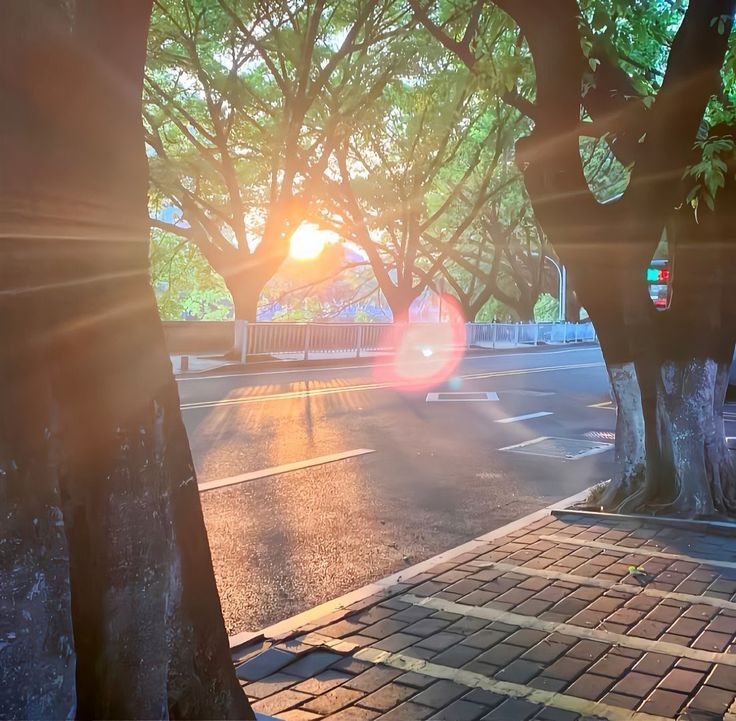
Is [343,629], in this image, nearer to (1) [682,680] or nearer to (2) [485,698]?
(2) [485,698]

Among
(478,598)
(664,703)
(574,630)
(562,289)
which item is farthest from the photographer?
(562,289)

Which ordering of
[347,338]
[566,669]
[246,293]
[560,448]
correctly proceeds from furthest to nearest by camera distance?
[347,338] → [246,293] → [560,448] → [566,669]

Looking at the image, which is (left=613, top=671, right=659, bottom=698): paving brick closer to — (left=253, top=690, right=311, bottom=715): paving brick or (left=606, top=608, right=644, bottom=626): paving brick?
(left=606, top=608, right=644, bottom=626): paving brick

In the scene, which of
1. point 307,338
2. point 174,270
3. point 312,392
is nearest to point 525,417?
point 312,392

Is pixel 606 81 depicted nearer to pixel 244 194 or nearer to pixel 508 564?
pixel 508 564

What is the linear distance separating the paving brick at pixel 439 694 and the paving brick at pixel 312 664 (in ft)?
1.76

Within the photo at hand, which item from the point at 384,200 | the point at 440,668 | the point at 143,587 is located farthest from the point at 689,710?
the point at 384,200

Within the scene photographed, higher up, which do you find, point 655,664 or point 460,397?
point 460,397

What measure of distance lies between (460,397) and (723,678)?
1261 cm

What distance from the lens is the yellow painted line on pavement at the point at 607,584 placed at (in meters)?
4.70

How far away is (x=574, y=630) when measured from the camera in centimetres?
426

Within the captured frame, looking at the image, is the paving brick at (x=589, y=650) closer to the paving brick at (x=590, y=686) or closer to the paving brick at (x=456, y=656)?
the paving brick at (x=590, y=686)

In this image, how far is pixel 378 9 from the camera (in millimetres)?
21938

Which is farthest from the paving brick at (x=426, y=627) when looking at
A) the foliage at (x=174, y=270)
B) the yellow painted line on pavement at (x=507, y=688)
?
the foliage at (x=174, y=270)
